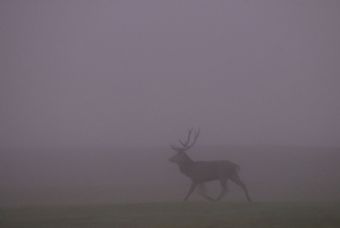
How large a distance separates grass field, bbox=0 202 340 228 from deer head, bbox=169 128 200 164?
0.44 meters

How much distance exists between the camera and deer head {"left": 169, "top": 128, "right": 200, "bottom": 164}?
4.40 metres

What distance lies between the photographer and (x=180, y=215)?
157 inches

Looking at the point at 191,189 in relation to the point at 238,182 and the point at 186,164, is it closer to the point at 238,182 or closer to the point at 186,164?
the point at 186,164

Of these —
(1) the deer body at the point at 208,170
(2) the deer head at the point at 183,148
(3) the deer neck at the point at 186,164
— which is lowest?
(1) the deer body at the point at 208,170

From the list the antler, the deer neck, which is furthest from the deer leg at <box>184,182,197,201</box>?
the antler

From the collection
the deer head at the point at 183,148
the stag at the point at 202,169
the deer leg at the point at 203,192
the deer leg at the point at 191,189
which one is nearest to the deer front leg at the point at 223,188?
the stag at the point at 202,169

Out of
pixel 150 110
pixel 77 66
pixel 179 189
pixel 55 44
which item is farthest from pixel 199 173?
pixel 55 44

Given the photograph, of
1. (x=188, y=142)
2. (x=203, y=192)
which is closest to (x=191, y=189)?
(x=203, y=192)

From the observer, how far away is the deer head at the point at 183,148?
14.4 ft

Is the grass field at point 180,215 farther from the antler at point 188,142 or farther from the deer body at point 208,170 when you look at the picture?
the antler at point 188,142

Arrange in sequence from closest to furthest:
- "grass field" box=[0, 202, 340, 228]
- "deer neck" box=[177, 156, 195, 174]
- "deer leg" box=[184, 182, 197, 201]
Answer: "grass field" box=[0, 202, 340, 228], "deer leg" box=[184, 182, 197, 201], "deer neck" box=[177, 156, 195, 174]

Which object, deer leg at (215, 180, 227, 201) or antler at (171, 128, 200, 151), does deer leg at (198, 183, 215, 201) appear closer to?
deer leg at (215, 180, 227, 201)

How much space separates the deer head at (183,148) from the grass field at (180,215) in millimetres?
442

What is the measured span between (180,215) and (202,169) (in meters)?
0.61
